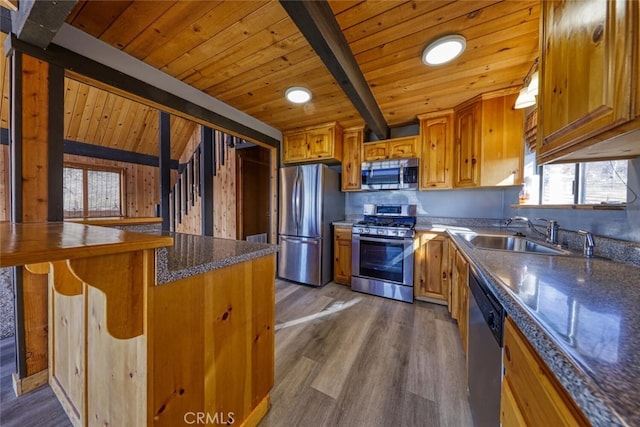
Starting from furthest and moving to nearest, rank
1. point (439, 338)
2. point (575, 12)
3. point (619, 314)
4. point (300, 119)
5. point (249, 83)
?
point (300, 119) < point (249, 83) < point (439, 338) < point (575, 12) < point (619, 314)

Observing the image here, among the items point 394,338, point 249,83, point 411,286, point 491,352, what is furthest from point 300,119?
point 491,352

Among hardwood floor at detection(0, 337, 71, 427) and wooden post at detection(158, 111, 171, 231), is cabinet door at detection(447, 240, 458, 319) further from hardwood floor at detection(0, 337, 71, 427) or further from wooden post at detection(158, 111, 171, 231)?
wooden post at detection(158, 111, 171, 231)

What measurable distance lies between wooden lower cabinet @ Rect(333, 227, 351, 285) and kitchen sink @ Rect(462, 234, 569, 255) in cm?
150

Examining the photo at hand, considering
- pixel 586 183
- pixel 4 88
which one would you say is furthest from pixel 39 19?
pixel 586 183

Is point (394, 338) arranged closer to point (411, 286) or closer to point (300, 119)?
point (411, 286)

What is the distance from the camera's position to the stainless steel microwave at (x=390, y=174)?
2.88 m

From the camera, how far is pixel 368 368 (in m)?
1.61

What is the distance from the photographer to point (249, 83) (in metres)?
2.14

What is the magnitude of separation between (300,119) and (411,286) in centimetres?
255

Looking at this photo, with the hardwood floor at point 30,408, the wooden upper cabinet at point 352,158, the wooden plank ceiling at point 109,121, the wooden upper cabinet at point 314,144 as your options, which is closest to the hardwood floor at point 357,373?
the hardwood floor at point 30,408

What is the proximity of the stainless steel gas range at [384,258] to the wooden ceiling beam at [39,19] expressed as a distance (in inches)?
111

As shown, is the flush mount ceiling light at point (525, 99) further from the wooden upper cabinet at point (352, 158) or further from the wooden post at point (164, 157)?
the wooden post at point (164, 157)

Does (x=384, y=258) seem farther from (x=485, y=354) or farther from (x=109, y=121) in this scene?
(x=109, y=121)

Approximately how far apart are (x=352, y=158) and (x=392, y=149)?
0.57 metres
